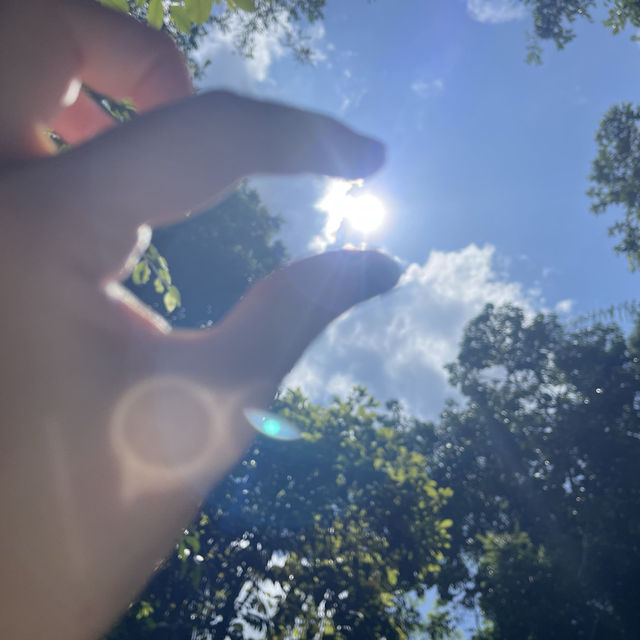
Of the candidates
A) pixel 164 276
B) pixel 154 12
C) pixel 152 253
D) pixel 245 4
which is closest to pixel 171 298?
pixel 164 276

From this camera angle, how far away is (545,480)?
17.3 m

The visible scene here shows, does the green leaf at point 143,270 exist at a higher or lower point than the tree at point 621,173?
lower

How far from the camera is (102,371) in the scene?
2.36ft

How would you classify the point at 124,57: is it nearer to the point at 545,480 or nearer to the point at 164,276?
the point at 164,276

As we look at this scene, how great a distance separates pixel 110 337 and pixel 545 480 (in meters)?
20.5

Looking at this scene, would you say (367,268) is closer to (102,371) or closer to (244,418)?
(244,418)

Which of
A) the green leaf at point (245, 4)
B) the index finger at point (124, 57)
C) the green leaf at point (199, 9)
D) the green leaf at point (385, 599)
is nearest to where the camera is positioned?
the index finger at point (124, 57)

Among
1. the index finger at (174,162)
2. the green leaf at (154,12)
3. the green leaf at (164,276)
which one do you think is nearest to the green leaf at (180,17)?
the green leaf at (154,12)

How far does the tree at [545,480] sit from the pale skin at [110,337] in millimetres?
16499

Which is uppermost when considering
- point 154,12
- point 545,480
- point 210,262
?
point 545,480

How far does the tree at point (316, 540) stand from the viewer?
23.9 feet

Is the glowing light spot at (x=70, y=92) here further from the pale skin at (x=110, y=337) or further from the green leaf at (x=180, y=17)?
the green leaf at (x=180, y=17)

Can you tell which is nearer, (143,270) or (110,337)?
(110,337)

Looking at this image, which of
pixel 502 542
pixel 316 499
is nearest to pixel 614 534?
pixel 502 542
